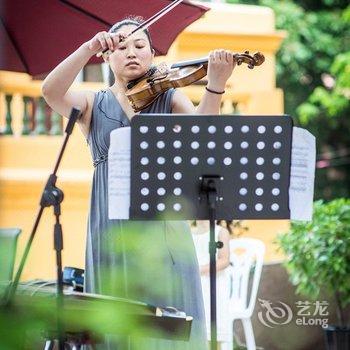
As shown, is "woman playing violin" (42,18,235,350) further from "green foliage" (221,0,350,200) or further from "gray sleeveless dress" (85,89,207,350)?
"green foliage" (221,0,350,200)

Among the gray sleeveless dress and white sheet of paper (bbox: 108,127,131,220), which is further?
Result: the gray sleeveless dress

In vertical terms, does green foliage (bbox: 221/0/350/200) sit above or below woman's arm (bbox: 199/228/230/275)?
above

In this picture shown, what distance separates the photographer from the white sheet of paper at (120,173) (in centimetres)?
313

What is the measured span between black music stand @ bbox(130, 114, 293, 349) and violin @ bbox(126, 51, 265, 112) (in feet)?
2.16

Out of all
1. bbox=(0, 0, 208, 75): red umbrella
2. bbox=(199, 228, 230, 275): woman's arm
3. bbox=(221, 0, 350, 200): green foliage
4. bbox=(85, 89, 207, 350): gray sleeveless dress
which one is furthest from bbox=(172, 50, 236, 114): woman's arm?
bbox=(221, 0, 350, 200): green foliage

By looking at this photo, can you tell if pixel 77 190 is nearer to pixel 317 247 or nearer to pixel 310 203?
pixel 317 247

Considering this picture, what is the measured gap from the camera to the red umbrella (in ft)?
16.2

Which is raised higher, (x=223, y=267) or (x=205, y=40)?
(x=205, y=40)

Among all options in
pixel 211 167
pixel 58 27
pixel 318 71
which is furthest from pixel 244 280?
pixel 318 71

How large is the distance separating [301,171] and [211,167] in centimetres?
31

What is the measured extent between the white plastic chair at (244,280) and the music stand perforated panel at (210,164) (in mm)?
3527

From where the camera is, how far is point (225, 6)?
10.6 m

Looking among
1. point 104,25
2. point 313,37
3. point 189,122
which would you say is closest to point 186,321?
point 189,122

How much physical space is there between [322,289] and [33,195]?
3.67m
